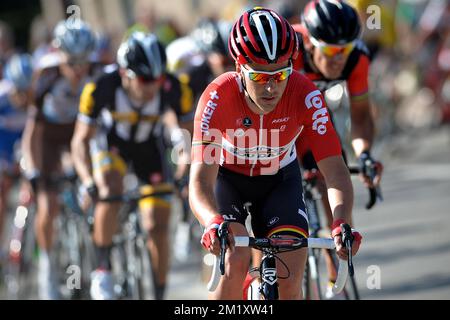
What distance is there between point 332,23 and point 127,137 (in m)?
2.09

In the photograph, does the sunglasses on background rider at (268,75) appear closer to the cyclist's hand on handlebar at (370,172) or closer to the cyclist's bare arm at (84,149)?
the cyclist's hand on handlebar at (370,172)

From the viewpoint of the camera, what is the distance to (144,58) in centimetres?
770

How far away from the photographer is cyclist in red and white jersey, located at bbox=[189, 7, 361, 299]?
554cm

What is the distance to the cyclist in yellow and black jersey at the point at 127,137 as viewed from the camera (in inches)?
308

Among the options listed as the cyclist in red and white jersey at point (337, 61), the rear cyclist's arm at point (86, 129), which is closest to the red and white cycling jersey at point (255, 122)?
the cyclist in red and white jersey at point (337, 61)

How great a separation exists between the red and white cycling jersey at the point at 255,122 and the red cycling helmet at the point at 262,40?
241mm

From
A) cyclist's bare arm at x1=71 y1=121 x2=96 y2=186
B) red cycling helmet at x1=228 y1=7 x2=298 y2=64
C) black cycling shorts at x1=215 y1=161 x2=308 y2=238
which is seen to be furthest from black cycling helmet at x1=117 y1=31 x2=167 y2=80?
red cycling helmet at x1=228 y1=7 x2=298 y2=64

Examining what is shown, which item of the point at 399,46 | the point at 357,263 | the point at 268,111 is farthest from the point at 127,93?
the point at 399,46

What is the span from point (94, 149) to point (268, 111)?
2.95 metres

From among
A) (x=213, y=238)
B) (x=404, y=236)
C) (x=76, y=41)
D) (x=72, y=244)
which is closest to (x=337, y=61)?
(x=213, y=238)

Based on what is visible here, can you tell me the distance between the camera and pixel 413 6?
61.7 feet
